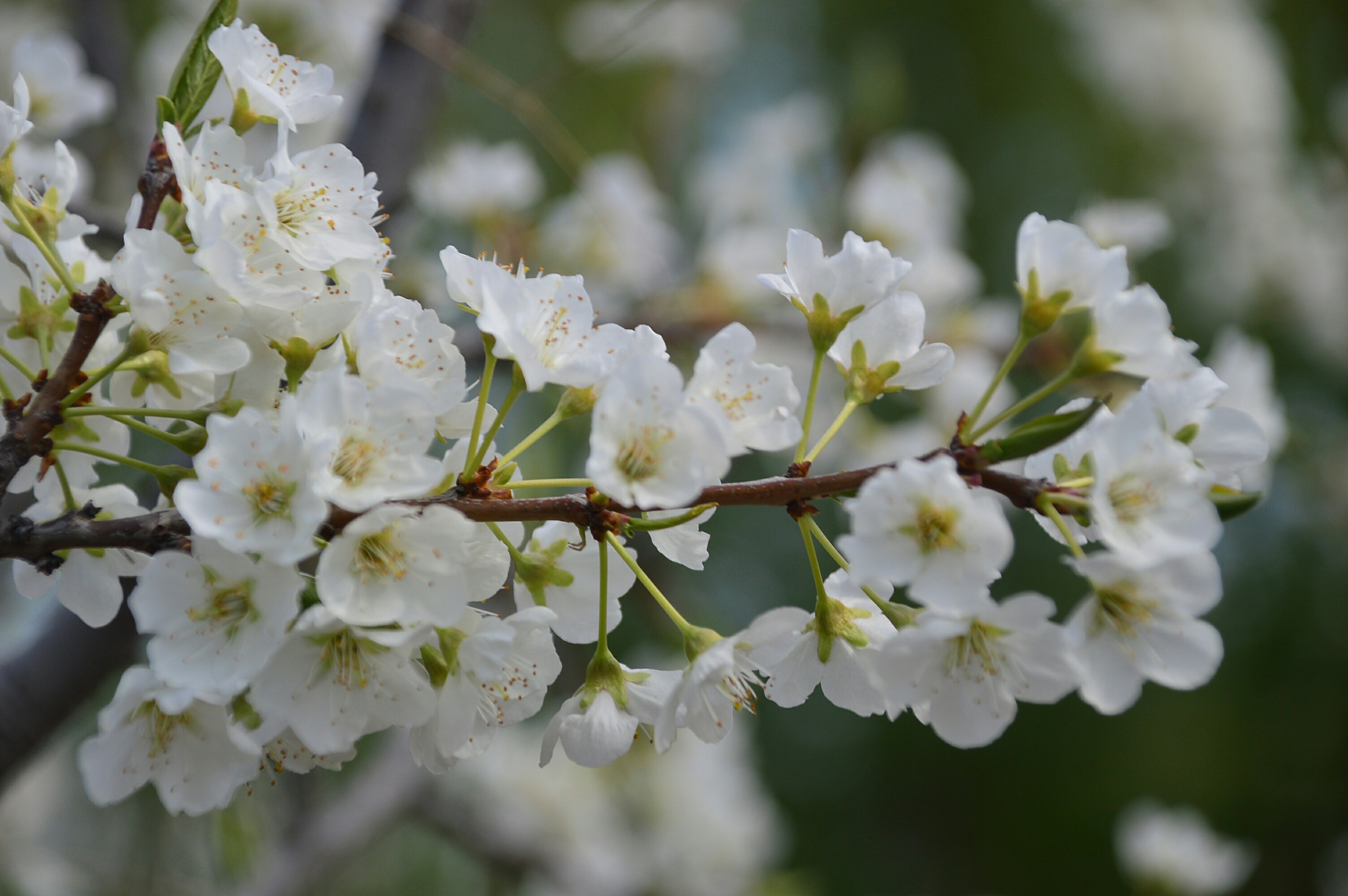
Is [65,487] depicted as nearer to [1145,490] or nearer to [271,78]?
[271,78]

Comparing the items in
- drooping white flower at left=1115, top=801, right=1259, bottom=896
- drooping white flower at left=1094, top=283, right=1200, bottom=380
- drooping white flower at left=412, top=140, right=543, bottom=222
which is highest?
drooping white flower at left=1094, top=283, right=1200, bottom=380

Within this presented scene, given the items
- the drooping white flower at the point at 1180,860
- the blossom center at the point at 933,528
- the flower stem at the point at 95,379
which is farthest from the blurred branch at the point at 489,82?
the drooping white flower at the point at 1180,860

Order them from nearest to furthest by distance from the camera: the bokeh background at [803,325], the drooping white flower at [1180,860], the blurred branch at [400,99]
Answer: the blurred branch at [400,99]
the bokeh background at [803,325]
the drooping white flower at [1180,860]

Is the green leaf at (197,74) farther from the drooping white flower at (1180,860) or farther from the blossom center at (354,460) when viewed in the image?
the drooping white flower at (1180,860)

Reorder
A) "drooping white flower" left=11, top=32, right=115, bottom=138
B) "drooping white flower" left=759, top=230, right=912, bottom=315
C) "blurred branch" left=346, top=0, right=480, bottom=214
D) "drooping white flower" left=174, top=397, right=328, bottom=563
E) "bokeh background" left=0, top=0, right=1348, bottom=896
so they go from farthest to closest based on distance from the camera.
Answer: "bokeh background" left=0, top=0, right=1348, bottom=896 < "blurred branch" left=346, top=0, right=480, bottom=214 < "drooping white flower" left=11, top=32, right=115, bottom=138 < "drooping white flower" left=759, top=230, right=912, bottom=315 < "drooping white flower" left=174, top=397, right=328, bottom=563

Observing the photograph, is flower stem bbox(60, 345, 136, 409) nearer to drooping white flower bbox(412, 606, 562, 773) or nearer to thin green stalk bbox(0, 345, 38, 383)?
thin green stalk bbox(0, 345, 38, 383)

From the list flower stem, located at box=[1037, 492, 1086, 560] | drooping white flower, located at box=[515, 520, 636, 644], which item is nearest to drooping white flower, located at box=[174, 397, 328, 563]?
drooping white flower, located at box=[515, 520, 636, 644]

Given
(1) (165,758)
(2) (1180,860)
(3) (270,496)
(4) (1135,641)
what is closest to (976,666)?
(4) (1135,641)
